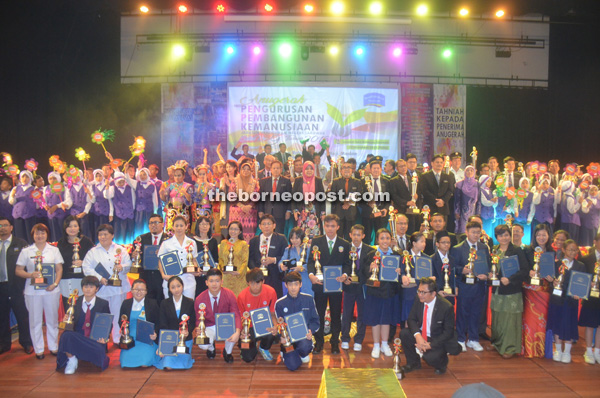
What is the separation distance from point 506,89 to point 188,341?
12.3 m

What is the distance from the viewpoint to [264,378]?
508 cm

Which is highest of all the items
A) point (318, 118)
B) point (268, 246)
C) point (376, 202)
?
point (318, 118)

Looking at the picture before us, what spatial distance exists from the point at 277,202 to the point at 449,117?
25.7ft

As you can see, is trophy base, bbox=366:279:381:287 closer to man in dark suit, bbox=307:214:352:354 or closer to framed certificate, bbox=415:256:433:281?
man in dark suit, bbox=307:214:352:354

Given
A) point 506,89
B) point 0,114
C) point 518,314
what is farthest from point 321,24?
point 518,314

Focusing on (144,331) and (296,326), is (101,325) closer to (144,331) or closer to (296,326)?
(144,331)

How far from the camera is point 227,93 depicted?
1366 cm

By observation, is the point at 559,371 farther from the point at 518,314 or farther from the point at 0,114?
the point at 0,114

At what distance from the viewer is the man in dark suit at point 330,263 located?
19.1 ft

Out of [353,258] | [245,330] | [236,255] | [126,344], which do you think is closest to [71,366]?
[126,344]

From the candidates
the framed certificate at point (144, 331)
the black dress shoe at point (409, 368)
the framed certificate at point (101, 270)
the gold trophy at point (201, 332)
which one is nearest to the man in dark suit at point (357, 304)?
the black dress shoe at point (409, 368)

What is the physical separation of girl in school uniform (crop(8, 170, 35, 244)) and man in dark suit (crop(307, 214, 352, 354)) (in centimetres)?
639

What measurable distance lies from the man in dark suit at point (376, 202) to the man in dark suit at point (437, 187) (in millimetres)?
718

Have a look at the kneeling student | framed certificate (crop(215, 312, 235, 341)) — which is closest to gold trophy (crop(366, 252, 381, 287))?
the kneeling student
